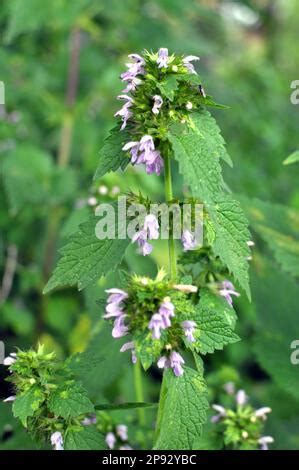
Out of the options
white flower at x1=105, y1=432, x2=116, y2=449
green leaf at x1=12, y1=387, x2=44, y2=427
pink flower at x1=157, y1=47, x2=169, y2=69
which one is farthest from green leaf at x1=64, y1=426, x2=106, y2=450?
pink flower at x1=157, y1=47, x2=169, y2=69

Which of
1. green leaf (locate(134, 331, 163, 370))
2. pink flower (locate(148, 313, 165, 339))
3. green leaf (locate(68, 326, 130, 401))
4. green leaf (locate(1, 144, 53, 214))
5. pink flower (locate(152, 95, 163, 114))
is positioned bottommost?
green leaf (locate(134, 331, 163, 370))

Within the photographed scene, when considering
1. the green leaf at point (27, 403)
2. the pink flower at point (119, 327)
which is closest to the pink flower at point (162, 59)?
the pink flower at point (119, 327)

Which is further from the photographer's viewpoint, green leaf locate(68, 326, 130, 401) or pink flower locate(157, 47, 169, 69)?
green leaf locate(68, 326, 130, 401)

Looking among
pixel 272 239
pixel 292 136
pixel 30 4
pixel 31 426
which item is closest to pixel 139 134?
pixel 31 426

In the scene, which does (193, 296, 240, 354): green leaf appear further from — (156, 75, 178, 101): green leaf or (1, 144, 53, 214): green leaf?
(1, 144, 53, 214): green leaf

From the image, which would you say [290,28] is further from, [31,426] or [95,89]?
[31,426]

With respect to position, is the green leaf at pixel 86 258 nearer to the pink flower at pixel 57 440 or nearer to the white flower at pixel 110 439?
the pink flower at pixel 57 440
